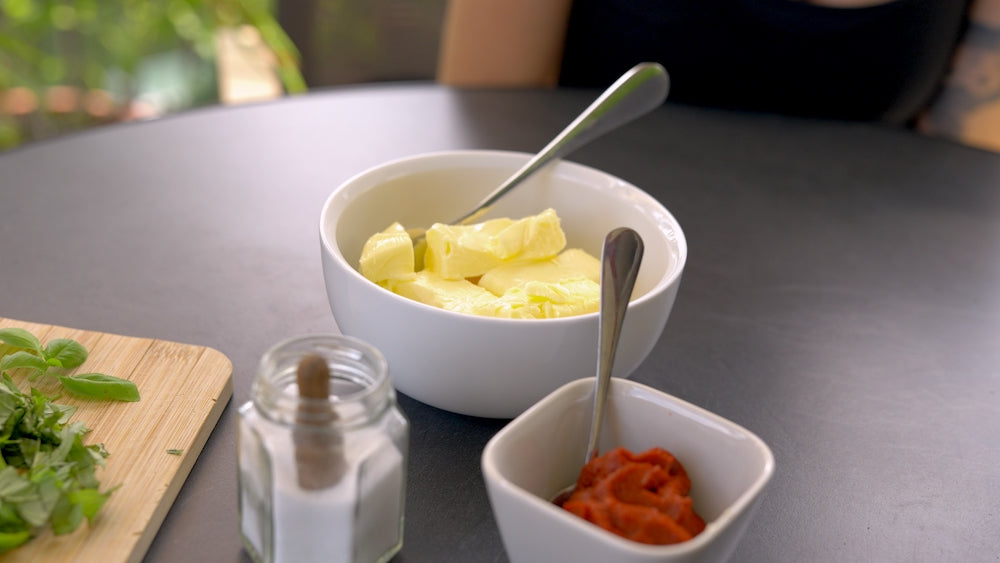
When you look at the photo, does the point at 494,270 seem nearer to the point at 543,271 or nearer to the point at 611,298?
the point at 543,271

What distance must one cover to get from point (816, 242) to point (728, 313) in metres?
0.28

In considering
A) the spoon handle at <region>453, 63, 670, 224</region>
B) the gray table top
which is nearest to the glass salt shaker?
the gray table top

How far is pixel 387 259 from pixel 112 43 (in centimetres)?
229

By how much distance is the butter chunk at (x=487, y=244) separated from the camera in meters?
0.93

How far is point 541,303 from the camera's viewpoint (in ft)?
2.81

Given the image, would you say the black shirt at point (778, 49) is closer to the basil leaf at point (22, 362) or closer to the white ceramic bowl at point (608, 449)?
the white ceramic bowl at point (608, 449)

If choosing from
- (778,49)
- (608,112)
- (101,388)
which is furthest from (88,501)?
(778,49)

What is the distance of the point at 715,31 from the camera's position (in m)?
2.00

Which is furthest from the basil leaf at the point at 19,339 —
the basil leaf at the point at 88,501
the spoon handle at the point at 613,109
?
the spoon handle at the point at 613,109

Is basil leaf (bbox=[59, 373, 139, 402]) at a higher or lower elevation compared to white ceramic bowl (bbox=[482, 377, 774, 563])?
lower

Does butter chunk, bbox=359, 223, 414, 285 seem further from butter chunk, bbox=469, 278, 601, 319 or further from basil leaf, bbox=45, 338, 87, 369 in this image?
basil leaf, bbox=45, 338, 87, 369

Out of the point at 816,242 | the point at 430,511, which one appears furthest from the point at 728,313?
the point at 430,511

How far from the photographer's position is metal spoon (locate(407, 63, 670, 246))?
1.02 metres

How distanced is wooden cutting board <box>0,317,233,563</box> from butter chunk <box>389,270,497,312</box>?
0.63 ft
